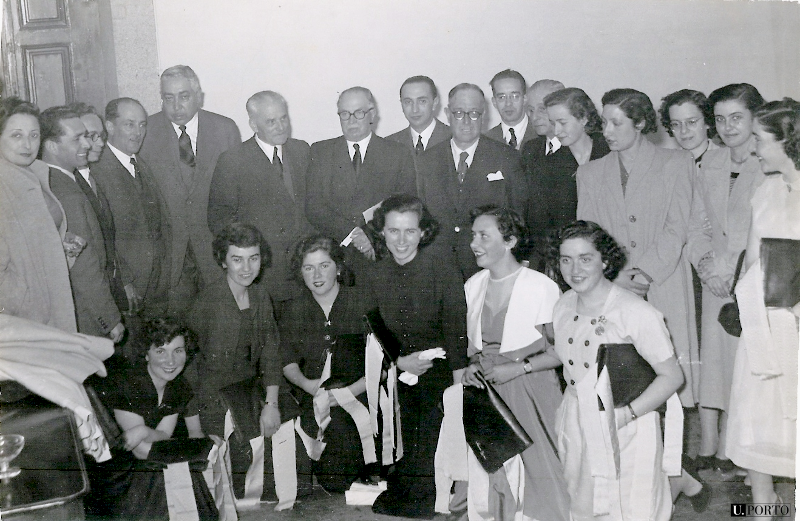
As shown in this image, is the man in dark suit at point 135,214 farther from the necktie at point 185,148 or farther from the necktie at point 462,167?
the necktie at point 462,167

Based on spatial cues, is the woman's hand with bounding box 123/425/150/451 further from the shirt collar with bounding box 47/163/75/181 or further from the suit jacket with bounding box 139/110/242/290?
the shirt collar with bounding box 47/163/75/181

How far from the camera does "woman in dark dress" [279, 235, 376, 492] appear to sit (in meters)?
3.64

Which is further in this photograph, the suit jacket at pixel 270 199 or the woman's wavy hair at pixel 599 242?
the suit jacket at pixel 270 199

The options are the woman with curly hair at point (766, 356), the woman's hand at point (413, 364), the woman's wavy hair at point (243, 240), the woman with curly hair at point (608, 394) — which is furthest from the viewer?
the woman's wavy hair at point (243, 240)

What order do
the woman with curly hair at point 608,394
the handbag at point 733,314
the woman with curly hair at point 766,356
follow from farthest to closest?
the handbag at point 733,314
the woman with curly hair at point 766,356
the woman with curly hair at point 608,394

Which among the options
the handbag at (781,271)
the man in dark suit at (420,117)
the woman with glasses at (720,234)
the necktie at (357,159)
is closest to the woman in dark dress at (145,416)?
the necktie at (357,159)

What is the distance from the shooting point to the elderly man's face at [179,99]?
12.0ft

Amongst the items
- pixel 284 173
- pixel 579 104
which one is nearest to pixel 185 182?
pixel 284 173

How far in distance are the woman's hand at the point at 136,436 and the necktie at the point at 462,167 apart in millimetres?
2021

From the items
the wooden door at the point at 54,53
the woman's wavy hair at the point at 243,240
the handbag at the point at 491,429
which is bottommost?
the handbag at the point at 491,429

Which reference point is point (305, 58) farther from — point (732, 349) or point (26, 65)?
point (732, 349)

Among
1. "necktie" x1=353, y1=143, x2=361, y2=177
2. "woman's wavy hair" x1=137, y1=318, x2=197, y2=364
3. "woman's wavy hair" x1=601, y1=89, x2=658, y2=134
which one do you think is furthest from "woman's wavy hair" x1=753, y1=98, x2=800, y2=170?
"woman's wavy hair" x1=137, y1=318, x2=197, y2=364

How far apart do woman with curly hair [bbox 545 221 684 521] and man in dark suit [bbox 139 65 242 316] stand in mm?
1768

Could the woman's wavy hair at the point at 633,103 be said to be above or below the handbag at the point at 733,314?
above
